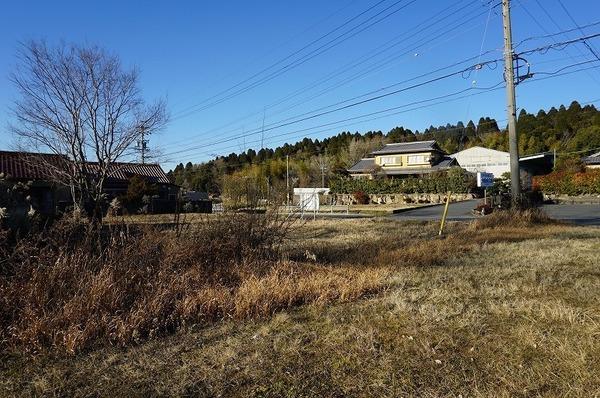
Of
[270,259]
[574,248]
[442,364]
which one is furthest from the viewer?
[574,248]

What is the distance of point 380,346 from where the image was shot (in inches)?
158

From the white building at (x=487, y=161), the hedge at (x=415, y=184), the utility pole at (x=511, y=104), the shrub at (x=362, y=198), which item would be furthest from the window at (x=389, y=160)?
the utility pole at (x=511, y=104)

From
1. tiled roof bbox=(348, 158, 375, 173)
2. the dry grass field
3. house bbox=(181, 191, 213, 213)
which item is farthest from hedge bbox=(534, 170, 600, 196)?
the dry grass field

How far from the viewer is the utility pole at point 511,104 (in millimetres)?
17641

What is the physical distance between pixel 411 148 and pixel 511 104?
43.8 metres

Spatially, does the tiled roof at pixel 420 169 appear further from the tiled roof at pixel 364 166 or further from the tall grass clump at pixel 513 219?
the tall grass clump at pixel 513 219

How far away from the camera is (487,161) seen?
6028 cm

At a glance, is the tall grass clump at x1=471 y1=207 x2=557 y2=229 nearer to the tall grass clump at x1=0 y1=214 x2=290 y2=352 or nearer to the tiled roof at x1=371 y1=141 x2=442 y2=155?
the tall grass clump at x1=0 y1=214 x2=290 y2=352

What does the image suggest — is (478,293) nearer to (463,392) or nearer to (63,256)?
(463,392)

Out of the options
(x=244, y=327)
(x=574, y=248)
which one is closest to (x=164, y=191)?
(x=574, y=248)

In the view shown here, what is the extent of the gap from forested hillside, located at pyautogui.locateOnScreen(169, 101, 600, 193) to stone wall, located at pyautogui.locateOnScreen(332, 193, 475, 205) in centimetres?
327

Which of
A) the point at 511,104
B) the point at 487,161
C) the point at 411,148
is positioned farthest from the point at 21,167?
the point at 487,161

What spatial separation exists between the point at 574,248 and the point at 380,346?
764cm

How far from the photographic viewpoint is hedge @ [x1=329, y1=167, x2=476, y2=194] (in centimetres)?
4234
